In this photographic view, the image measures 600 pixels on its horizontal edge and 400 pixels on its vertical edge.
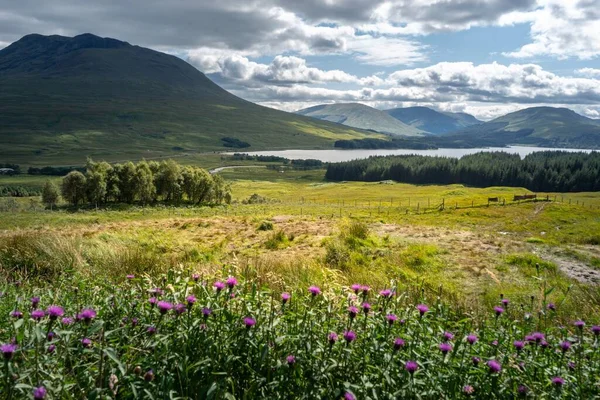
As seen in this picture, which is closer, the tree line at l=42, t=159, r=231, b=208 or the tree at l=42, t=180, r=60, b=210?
the tree line at l=42, t=159, r=231, b=208

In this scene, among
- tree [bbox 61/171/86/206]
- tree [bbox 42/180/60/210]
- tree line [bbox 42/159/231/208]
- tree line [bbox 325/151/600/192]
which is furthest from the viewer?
tree line [bbox 325/151/600/192]

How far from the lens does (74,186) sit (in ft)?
202

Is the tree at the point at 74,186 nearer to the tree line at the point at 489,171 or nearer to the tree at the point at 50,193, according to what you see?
the tree at the point at 50,193

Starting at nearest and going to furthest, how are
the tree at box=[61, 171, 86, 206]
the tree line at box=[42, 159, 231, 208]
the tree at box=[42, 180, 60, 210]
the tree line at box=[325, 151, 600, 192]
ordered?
the tree at box=[61, 171, 86, 206] < the tree line at box=[42, 159, 231, 208] < the tree at box=[42, 180, 60, 210] < the tree line at box=[325, 151, 600, 192]

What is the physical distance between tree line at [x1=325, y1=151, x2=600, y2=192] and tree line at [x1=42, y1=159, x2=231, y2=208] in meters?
119

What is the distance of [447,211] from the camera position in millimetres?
52094

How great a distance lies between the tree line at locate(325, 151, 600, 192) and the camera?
460ft

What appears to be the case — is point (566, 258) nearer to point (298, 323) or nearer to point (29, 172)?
point (298, 323)

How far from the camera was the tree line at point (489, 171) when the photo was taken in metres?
140

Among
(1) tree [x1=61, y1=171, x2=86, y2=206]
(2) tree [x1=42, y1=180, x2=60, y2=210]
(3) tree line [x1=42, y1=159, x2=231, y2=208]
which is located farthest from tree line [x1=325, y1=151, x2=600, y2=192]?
(1) tree [x1=61, y1=171, x2=86, y2=206]

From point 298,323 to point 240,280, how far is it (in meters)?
1.85

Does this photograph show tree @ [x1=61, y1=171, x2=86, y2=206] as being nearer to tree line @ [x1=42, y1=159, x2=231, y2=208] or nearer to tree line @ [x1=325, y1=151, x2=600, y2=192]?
tree line @ [x1=42, y1=159, x2=231, y2=208]

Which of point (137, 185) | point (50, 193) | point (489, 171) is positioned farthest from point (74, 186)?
point (489, 171)

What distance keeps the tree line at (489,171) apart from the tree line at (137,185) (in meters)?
119
